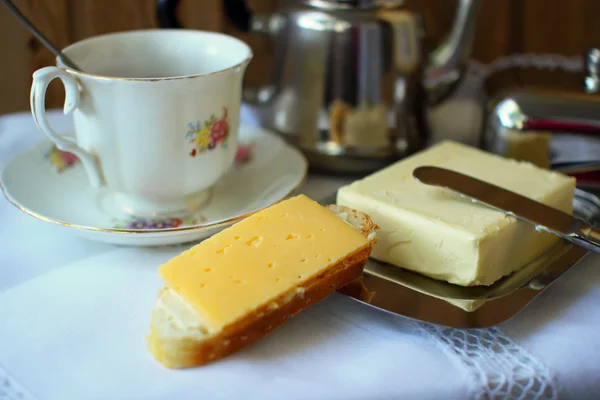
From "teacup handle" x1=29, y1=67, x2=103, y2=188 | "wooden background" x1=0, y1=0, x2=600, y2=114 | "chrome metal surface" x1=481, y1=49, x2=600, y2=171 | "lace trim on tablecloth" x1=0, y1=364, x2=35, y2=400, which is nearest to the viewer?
"lace trim on tablecloth" x1=0, y1=364, x2=35, y2=400

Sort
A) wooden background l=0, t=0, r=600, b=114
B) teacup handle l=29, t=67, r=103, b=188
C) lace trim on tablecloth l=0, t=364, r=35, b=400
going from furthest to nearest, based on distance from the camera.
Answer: wooden background l=0, t=0, r=600, b=114
teacup handle l=29, t=67, r=103, b=188
lace trim on tablecloth l=0, t=364, r=35, b=400

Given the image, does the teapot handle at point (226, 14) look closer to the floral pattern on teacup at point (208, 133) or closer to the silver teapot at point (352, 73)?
the silver teapot at point (352, 73)

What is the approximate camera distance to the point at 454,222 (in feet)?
1.53

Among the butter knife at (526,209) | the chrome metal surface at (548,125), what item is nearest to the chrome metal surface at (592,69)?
the chrome metal surface at (548,125)

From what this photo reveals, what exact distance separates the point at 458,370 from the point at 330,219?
0.45 feet

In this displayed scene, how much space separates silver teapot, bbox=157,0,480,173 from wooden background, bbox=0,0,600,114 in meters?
0.11

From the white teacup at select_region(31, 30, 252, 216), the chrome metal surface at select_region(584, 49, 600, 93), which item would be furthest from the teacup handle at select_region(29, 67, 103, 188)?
the chrome metal surface at select_region(584, 49, 600, 93)

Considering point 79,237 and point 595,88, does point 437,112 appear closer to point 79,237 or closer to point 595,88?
point 595,88

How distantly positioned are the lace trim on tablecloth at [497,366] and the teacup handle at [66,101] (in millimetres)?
330

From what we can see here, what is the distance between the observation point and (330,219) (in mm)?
461

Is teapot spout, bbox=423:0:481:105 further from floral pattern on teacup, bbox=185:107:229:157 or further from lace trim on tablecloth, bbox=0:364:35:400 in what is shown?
lace trim on tablecloth, bbox=0:364:35:400

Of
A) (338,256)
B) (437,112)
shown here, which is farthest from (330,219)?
(437,112)

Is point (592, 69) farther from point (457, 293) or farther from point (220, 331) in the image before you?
point (220, 331)

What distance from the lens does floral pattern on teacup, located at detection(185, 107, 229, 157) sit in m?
A: 0.55
